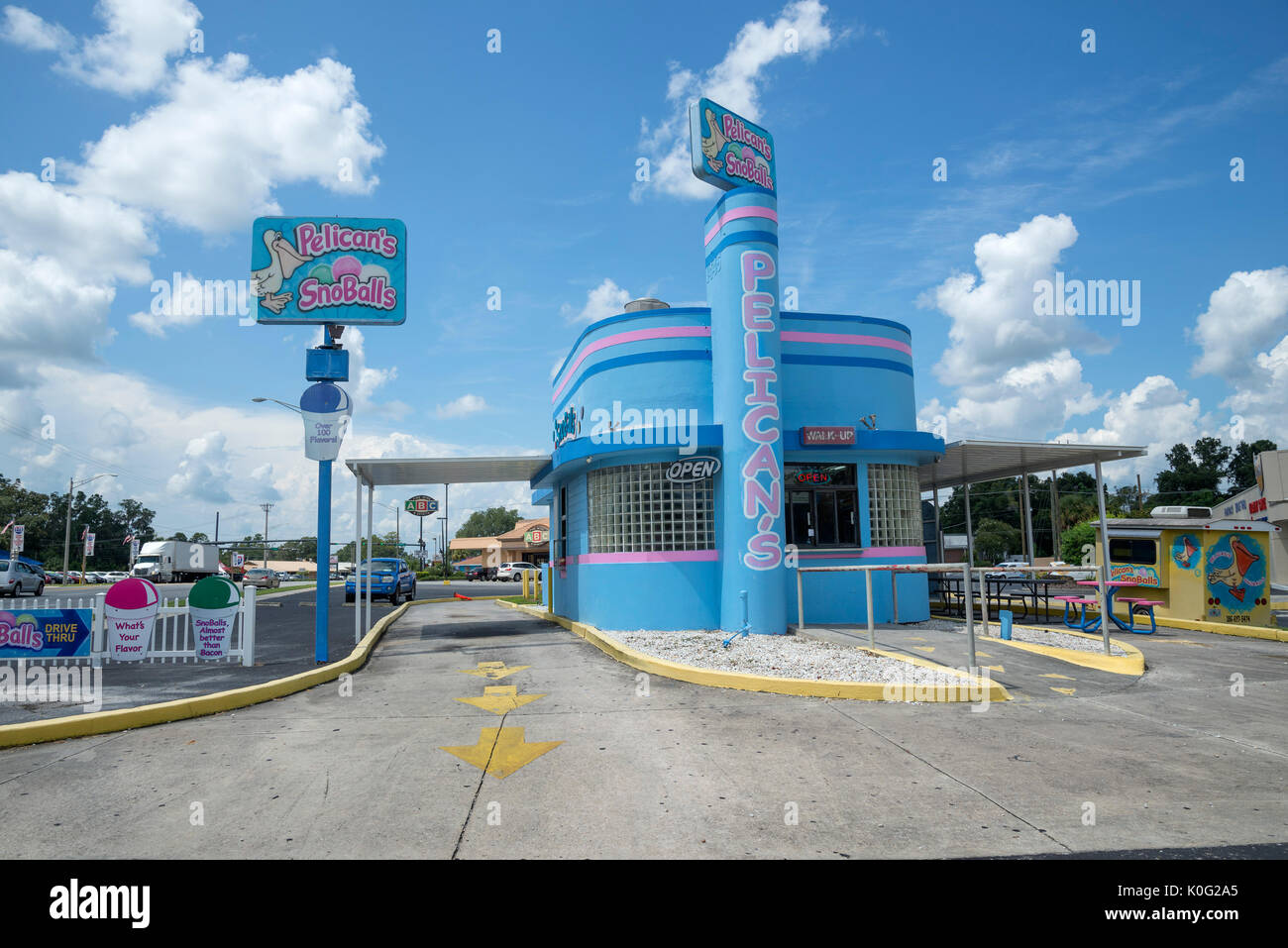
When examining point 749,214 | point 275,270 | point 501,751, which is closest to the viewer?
point 501,751

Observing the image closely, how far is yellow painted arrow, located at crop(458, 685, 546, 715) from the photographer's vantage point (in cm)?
834

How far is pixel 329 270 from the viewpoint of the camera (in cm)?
1275

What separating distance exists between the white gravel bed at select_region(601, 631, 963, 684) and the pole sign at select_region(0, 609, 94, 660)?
7670 mm

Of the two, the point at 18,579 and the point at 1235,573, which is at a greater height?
the point at 1235,573

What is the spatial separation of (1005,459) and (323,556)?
1505 centimetres

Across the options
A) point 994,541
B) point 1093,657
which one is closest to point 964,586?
point 1093,657

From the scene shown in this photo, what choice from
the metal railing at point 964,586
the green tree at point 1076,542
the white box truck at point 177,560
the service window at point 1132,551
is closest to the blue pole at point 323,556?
the metal railing at point 964,586

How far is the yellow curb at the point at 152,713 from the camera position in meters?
7.04

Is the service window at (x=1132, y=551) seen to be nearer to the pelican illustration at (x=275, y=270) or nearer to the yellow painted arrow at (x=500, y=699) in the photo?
the yellow painted arrow at (x=500, y=699)

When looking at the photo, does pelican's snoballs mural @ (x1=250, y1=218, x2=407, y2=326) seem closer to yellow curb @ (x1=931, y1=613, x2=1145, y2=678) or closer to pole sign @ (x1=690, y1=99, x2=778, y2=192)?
pole sign @ (x1=690, y1=99, x2=778, y2=192)

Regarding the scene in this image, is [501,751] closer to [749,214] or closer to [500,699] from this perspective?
[500,699]

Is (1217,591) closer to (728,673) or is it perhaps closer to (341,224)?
(728,673)

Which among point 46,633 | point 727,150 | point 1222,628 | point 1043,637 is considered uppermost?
point 727,150
